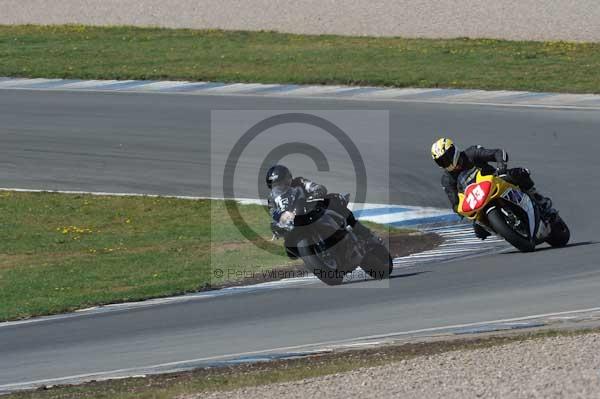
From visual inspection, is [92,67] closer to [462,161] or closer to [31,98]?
[31,98]

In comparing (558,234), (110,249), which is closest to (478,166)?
(558,234)

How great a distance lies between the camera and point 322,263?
1462 cm

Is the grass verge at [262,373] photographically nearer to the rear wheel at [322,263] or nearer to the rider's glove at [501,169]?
the rear wheel at [322,263]

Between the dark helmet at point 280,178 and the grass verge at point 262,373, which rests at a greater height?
the dark helmet at point 280,178

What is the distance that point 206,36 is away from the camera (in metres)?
37.2

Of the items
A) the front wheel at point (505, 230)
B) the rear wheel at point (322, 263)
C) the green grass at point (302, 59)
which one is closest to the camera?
the rear wheel at point (322, 263)

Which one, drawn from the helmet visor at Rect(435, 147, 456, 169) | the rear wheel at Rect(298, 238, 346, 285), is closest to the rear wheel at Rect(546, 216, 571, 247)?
the helmet visor at Rect(435, 147, 456, 169)

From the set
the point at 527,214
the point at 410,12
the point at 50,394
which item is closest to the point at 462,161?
the point at 527,214

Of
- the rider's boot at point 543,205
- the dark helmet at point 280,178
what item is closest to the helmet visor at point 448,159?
the rider's boot at point 543,205

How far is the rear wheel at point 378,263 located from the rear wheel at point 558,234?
219cm

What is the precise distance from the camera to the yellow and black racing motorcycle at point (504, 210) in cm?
1530

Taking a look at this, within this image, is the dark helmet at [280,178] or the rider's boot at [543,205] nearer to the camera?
the dark helmet at [280,178]

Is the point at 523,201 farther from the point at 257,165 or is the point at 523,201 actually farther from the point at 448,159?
the point at 257,165

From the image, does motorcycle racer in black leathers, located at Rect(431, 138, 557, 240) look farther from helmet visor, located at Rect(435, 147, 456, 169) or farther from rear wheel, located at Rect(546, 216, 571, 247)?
rear wheel, located at Rect(546, 216, 571, 247)
